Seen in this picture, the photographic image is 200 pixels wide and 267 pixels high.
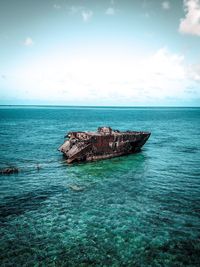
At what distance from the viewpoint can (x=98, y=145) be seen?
27016mm

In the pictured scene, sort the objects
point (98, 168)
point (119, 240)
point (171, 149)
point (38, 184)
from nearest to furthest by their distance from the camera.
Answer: point (119, 240)
point (38, 184)
point (98, 168)
point (171, 149)

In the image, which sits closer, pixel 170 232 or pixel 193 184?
pixel 170 232

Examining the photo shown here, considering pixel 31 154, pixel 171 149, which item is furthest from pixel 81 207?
pixel 171 149

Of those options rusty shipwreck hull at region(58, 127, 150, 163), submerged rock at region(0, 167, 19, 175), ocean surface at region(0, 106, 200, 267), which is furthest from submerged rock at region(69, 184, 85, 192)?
rusty shipwreck hull at region(58, 127, 150, 163)

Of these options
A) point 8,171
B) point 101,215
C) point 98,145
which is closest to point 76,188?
point 101,215

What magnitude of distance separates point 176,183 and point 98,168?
7511 millimetres

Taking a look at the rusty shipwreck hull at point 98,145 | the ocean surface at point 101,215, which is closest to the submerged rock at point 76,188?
the ocean surface at point 101,215

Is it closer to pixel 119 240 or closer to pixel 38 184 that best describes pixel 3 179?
pixel 38 184

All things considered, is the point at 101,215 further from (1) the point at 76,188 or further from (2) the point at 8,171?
(2) the point at 8,171

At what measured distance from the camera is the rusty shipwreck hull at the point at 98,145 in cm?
2611

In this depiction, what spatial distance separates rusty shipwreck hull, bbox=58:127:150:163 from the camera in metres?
26.1

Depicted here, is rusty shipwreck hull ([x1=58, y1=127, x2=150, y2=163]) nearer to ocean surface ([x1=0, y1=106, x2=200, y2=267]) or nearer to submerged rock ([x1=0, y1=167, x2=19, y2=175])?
ocean surface ([x1=0, y1=106, x2=200, y2=267])

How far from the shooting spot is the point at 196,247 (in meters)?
A: 11.3

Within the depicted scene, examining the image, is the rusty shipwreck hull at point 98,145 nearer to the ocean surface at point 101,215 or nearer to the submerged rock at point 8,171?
the ocean surface at point 101,215
